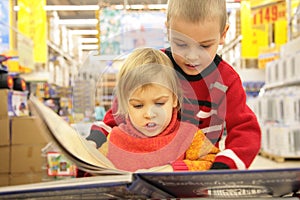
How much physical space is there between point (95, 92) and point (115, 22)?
0.32 metres

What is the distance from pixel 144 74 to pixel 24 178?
6.61ft

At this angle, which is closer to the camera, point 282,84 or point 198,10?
point 198,10

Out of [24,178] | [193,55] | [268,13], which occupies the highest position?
[268,13]

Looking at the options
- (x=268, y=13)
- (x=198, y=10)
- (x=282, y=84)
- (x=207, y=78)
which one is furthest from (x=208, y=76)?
(x=268, y=13)

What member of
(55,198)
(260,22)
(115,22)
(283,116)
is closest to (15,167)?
(115,22)

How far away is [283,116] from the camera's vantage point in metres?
4.36

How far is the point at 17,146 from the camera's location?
256cm

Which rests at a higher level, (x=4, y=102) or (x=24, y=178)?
(x=4, y=102)

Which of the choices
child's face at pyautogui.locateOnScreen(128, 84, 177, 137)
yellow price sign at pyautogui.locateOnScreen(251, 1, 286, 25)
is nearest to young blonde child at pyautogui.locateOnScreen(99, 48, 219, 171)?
child's face at pyautogui.locateOnScreen(128, 84, 177, 137)

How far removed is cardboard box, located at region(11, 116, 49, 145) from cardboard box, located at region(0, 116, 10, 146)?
0.09ft

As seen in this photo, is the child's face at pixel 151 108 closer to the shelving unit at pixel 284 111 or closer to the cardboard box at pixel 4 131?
the cardboard box at pixel 4 131

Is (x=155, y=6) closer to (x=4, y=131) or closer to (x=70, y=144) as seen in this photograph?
(x=70, y=144)

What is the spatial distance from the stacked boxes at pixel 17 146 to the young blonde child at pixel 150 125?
1.76m

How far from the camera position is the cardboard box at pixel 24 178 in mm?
2512
